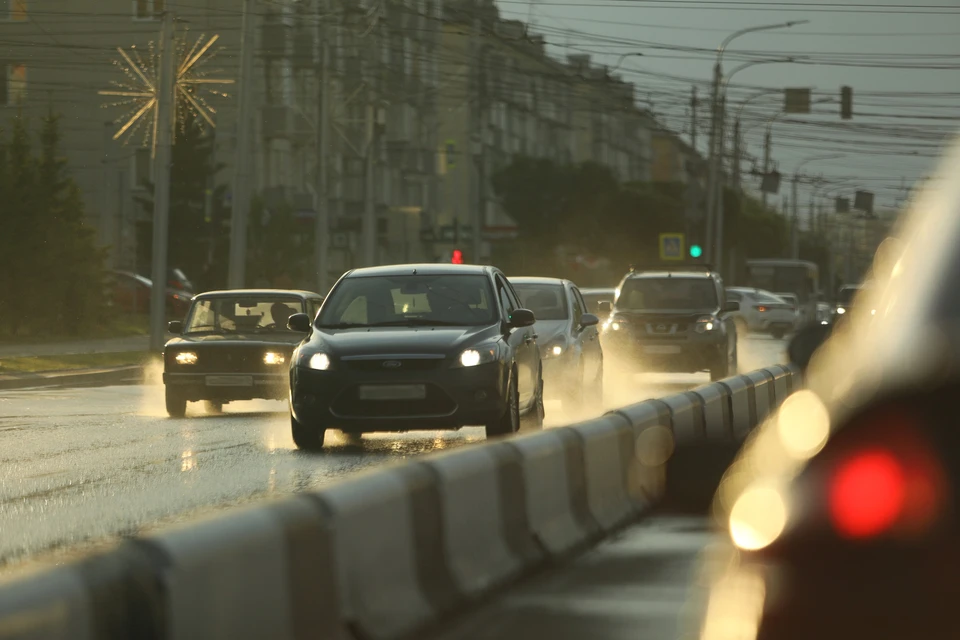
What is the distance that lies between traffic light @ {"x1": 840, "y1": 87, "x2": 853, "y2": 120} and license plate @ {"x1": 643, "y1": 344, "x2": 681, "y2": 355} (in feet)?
79.4

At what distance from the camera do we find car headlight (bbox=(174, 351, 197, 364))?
19828 mm

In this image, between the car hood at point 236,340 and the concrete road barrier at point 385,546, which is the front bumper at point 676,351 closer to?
the car hood at point 236,340

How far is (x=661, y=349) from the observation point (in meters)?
27.9

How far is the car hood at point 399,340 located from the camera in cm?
1509

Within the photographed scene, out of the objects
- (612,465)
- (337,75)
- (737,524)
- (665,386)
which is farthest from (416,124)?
(737,524)

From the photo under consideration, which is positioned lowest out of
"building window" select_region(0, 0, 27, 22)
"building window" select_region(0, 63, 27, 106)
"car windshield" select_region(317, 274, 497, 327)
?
"car windshield" select_region(317, 274, 497, 327)

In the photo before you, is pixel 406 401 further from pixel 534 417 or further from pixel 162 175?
pixel 162 175

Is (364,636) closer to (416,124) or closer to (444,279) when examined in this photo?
(444,279)

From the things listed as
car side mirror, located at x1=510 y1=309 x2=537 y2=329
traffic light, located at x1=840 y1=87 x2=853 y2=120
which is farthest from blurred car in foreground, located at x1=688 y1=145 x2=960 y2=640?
traffic light, located at x1=840 y1=87 x2=853 y2=120

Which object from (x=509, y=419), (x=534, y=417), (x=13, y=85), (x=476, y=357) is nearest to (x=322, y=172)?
(x=534, y=417)

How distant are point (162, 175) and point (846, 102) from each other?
75.1ft

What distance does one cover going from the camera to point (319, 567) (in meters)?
5.66

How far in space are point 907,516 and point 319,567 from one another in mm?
2453

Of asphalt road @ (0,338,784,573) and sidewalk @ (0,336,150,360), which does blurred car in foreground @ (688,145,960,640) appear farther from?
sidewalk @ (0,336,150,360)
